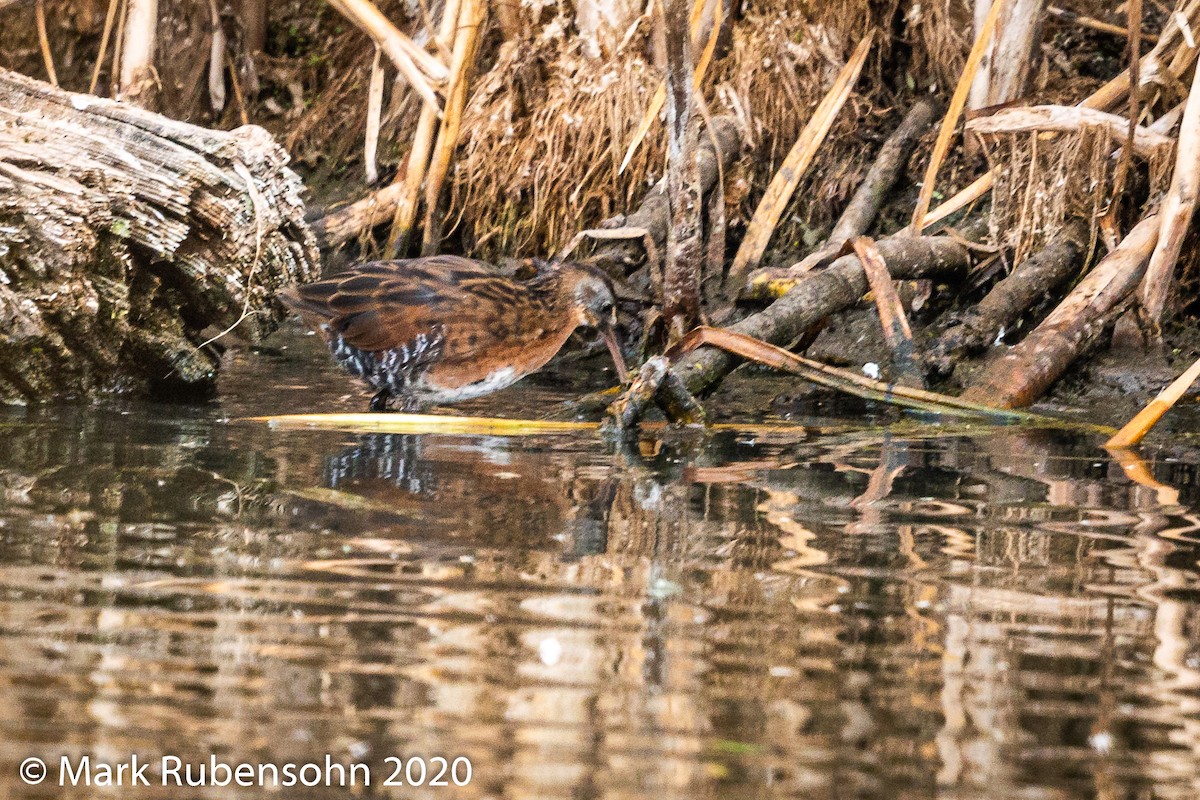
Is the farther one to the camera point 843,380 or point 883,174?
point 883,174

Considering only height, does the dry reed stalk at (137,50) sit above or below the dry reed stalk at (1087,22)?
below

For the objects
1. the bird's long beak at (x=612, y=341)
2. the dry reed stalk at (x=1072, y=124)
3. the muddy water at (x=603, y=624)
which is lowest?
the muddy water at (x=603, y=624)

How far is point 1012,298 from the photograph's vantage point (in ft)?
18.8

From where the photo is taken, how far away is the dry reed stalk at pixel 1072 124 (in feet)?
18.4

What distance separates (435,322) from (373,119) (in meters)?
2.98

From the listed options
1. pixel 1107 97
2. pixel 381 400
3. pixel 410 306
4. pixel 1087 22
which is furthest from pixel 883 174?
pixel 381 400

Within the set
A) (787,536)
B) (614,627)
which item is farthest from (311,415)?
(614,627)

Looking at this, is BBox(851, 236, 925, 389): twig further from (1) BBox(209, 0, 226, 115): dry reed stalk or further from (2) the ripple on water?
(1) BBox(209, 0, 226, 115): dry reed stalk

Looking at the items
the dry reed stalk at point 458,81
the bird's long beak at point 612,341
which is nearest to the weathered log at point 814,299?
the bird's long beak at point 612,341

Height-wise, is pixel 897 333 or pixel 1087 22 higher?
pixel 1087 22

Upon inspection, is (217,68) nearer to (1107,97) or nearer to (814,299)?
(814,299)

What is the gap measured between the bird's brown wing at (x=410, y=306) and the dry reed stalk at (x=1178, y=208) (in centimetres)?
238

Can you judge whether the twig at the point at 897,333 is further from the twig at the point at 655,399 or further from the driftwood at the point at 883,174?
the driftwood at the point at 883,174

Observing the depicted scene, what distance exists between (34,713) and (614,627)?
91 centimetres
